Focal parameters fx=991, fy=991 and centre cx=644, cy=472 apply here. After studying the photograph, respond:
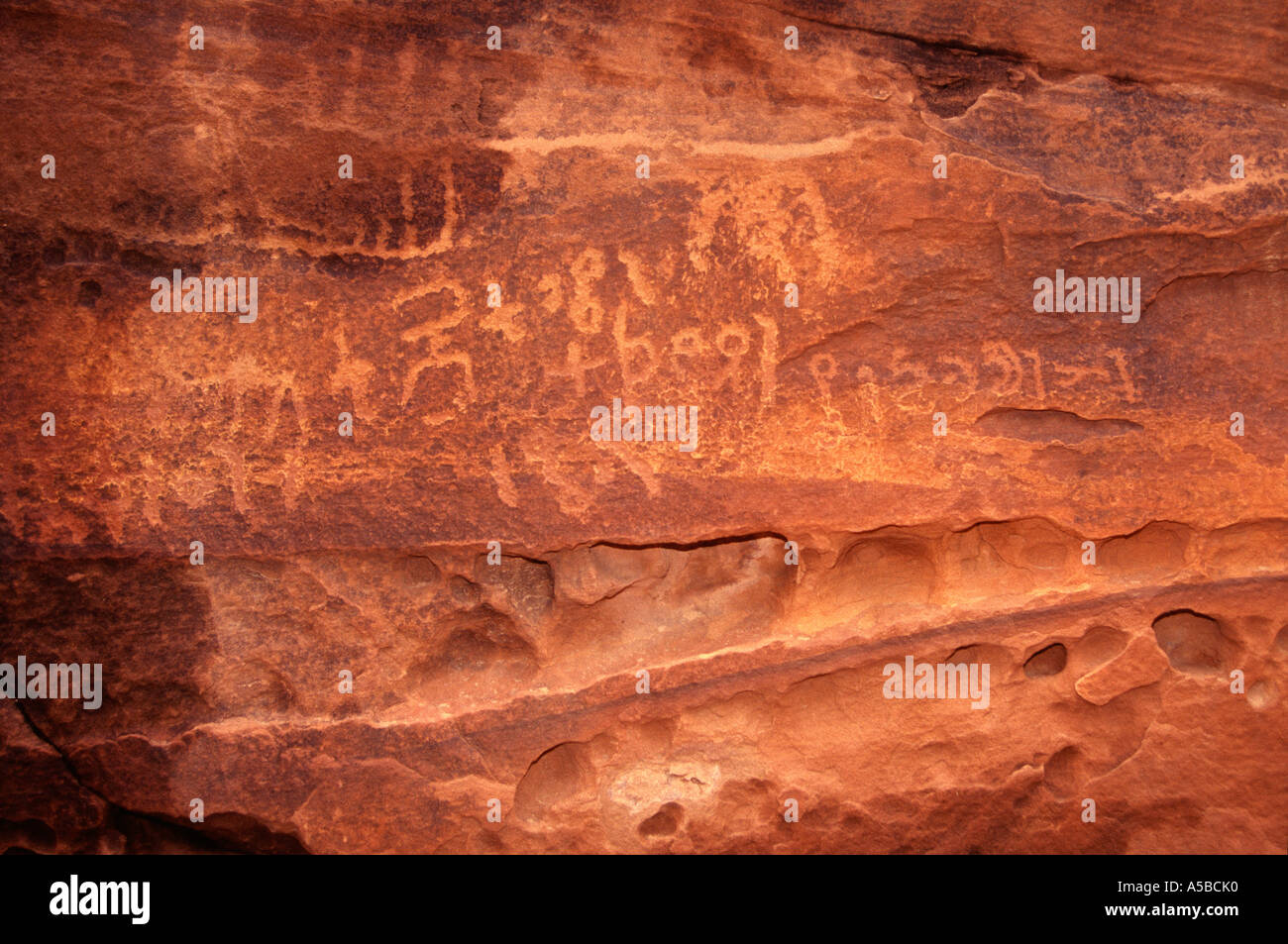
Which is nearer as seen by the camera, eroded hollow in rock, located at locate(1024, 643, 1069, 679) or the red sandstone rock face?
the red sandstone rock face

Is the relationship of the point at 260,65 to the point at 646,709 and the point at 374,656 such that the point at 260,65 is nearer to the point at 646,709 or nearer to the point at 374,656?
the point at 374,656

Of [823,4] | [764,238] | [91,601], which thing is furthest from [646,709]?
[823,4]

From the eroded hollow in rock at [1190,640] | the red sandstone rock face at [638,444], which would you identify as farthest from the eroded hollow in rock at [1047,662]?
the eroded hollow in rock at [1190,640]

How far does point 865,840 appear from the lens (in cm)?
256

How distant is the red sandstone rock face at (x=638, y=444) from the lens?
2295mm

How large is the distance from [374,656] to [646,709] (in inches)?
26.8

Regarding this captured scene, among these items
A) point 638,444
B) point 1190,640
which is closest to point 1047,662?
point 1190,640

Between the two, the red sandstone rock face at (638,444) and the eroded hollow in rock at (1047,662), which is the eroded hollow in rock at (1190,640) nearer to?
the red sandstone rock face at (638,444)

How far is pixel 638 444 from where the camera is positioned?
7.87 feet

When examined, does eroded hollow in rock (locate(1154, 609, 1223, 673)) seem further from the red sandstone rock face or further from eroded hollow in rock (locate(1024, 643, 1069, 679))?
eroded hollow in rock (locate(1024, 643, 1069, 679))

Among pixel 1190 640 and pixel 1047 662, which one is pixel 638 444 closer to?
pixel 1047 662

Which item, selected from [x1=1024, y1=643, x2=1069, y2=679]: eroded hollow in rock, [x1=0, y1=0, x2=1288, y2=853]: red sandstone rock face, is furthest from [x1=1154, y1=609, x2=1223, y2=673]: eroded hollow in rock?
[x1=1024, y1=643, x2=1069, y2=679]: eroded hollow in rock

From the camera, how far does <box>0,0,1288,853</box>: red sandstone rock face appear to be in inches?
90.4

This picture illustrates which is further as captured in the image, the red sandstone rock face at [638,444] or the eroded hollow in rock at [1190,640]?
the eroded hollow in rock at [1190,640]
